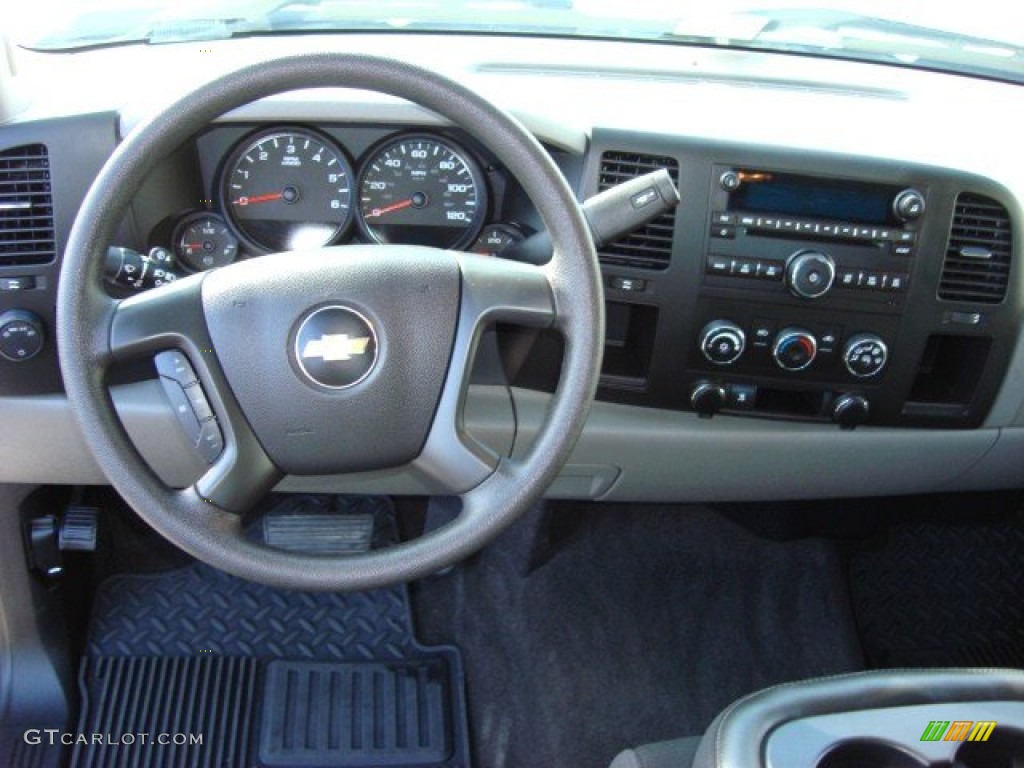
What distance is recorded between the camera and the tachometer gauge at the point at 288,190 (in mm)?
1669

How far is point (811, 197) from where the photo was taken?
5.53 ft

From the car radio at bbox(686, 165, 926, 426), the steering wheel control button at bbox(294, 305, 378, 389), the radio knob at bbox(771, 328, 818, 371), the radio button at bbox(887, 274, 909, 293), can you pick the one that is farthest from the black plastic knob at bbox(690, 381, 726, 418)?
the steering wheel control button at bbox(294, 305, 378, 389)

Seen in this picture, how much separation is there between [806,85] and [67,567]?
1.71 metres

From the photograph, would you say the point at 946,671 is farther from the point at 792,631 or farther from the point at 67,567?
the point at 67,567

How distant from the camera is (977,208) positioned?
1699 mm

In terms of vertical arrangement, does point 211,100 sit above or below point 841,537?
above

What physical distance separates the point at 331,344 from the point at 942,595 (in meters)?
1.72

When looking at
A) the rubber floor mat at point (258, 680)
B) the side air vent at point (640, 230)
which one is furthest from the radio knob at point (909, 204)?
the rubber floor mat at point (258, 680)

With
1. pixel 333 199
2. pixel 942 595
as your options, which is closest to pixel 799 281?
pixel 333 199

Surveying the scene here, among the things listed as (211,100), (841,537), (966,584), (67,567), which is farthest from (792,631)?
(211,100)

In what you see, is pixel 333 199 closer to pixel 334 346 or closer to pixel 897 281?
pixel 334 346

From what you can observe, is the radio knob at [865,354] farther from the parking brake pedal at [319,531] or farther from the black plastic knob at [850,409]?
the parking brake pedal at [319,531]

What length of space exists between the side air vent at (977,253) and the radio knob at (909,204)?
70 millimetres

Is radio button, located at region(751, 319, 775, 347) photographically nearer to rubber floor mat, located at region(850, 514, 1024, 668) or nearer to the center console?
the center console
